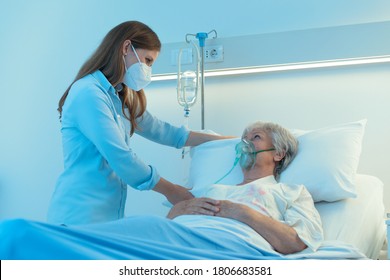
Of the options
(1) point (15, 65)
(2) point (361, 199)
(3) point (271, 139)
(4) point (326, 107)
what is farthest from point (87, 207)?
(1) point (15, 65)

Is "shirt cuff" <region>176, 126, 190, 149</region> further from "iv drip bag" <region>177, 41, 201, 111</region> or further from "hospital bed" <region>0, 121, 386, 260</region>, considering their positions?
"iv drip bag" <region>177, 41, 201, 111</region>

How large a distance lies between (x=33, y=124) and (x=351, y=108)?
6.27 feet

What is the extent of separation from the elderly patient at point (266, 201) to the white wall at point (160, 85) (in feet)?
1.81

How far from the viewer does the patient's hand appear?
2.02 metres

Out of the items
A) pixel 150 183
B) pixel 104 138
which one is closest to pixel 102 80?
pixel 104 138

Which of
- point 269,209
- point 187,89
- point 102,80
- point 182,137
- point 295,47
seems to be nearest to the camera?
point 269,209

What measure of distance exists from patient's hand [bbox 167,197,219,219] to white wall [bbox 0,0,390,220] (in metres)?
0.94

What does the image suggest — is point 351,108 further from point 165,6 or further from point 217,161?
point 165,6

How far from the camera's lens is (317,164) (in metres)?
2.26

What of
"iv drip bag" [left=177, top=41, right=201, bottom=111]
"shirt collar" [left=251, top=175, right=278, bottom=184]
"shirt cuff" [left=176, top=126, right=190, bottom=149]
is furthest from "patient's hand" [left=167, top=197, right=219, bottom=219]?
"iv drip bag" [left=177, top=41, right=201, bottom=111]

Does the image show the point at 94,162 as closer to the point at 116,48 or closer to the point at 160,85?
the point at 116,48

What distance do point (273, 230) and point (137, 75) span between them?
94cm

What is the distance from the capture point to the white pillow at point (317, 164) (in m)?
2.20
